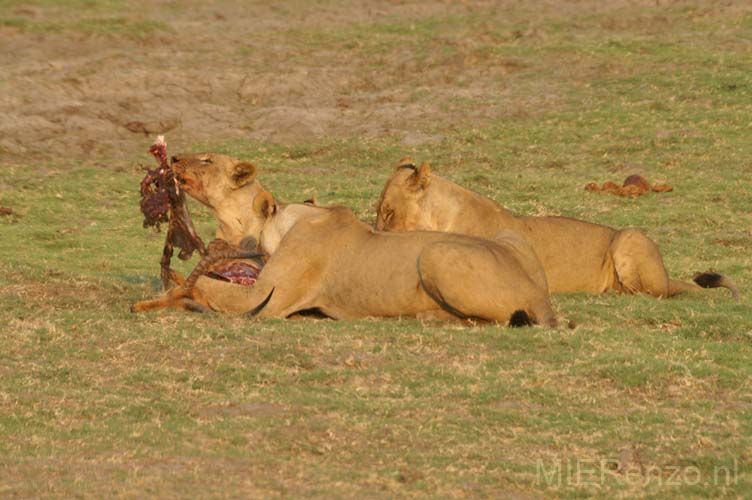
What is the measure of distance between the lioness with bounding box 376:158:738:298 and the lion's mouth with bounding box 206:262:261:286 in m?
1.61

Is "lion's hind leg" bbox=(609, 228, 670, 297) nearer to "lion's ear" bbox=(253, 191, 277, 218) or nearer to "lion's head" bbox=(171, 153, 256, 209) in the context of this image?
"lion's ear" bbox=(253, 191, 277, 218)

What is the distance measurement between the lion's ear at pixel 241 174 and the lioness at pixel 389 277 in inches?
21.0

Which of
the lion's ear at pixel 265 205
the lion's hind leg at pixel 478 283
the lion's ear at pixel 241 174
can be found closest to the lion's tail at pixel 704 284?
the lion's hind leg at pixel 478 283

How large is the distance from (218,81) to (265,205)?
14.0 meters

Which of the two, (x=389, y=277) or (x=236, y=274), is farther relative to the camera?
(x=236, y=274)

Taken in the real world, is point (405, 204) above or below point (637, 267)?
above

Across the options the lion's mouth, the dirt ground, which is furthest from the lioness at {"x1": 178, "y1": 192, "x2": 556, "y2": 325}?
the dirt ground

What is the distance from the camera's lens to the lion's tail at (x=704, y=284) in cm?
1069

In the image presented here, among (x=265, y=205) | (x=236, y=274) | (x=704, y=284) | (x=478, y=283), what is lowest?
(x=704, y=284)

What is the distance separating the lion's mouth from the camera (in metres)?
8.98

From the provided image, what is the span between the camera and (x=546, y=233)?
10.5m

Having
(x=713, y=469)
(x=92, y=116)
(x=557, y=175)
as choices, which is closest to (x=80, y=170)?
(x=92, y=116)

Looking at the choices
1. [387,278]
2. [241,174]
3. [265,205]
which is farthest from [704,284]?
[241,174]

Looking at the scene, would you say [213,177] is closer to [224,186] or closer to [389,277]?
[224,186]
